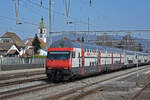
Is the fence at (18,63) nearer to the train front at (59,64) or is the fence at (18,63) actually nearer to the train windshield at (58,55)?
the train windshield at (58,55)

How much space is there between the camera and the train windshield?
18836 mm

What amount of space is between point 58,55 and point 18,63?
909 inches

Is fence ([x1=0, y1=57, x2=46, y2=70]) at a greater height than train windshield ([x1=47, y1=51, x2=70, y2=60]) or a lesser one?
lesser

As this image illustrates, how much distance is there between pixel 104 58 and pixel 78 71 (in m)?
7.74

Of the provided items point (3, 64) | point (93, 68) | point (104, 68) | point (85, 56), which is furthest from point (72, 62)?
point (3, 64)

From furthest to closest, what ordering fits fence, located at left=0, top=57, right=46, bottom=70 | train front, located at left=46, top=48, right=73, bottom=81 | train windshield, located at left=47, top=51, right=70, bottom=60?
fence, located at left=0, top=57, right=46, bottom=70, train windshield, located at left=47, top=51, right=70, bottom=60, train front, located at left=46, top=48, right=73, bottom=81

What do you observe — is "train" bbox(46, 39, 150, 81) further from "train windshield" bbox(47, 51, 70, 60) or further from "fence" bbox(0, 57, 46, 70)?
"fence" bbox(0, 57, 46, 70)

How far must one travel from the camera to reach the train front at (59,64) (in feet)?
60.8

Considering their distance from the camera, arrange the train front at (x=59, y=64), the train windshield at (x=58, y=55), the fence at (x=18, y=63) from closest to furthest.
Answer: the train front at (x=59, y=64), the train windshield at (x=58, y=55), the fence at (x=18, y=63)

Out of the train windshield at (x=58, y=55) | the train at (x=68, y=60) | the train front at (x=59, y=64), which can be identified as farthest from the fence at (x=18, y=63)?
the train front at (x=59, y=64)

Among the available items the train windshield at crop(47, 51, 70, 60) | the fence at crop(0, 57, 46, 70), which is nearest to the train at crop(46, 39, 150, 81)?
the train windshield at crop(47, 51, 70, 60)

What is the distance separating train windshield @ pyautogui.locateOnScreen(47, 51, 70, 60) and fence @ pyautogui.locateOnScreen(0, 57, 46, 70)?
16920mm

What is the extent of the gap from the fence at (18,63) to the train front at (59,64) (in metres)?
17.1

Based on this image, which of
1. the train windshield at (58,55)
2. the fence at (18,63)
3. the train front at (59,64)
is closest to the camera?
the train front at (59,64)
